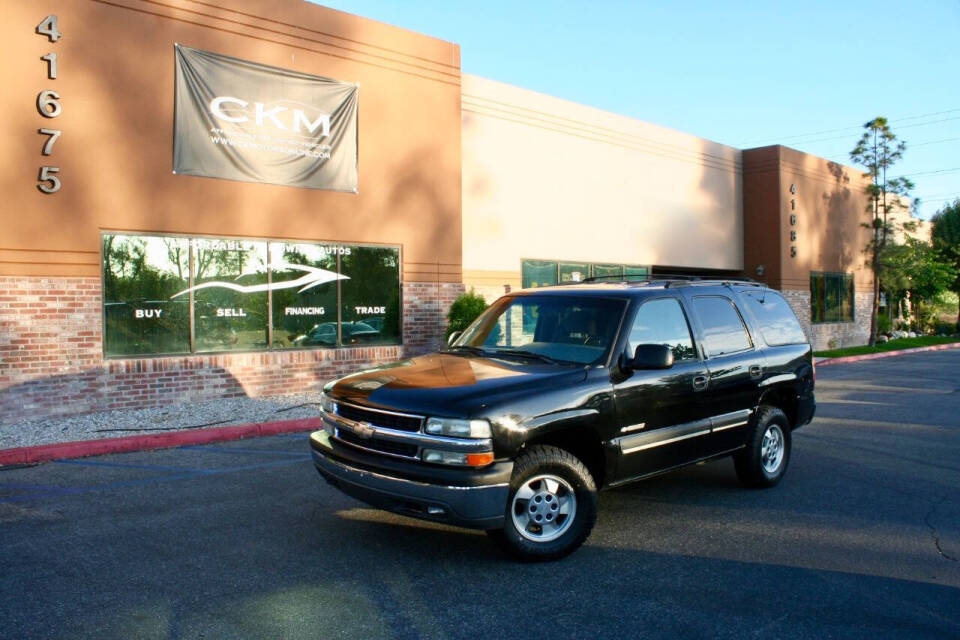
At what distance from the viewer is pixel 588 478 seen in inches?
196

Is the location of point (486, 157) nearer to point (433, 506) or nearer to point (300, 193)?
point (300, 193)

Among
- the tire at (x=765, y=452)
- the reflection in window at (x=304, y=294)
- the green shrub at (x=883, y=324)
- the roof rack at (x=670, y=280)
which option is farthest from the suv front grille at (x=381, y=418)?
the green shrub at (x=883, y=324)

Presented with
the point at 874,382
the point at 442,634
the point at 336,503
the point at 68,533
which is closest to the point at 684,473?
the point at 336,503

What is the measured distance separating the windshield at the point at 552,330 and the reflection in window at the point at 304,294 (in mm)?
7145

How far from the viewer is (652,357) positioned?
521 centimetres

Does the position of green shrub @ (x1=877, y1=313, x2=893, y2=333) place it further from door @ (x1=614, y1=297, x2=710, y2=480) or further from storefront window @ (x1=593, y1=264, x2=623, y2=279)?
door @ (x1=614, y1=297, x2=710, y2=480)

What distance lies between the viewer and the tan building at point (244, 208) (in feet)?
34.1

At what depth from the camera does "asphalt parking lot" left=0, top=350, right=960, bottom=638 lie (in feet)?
13.2

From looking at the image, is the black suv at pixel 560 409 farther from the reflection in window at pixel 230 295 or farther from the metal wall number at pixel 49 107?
the metal wall number at pixel 49 107

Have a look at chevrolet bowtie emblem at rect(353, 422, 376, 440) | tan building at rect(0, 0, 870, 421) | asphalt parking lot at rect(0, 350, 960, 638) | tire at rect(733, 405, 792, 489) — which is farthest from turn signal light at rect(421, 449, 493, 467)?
tan building at rect(0, 0, 870, 421)

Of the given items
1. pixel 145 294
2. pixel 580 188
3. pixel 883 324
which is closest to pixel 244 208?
pixel 145 294

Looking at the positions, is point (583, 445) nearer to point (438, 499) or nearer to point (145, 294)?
point (438, 499)

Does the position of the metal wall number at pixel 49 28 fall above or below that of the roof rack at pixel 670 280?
above

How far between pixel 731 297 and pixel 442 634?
430 cm
